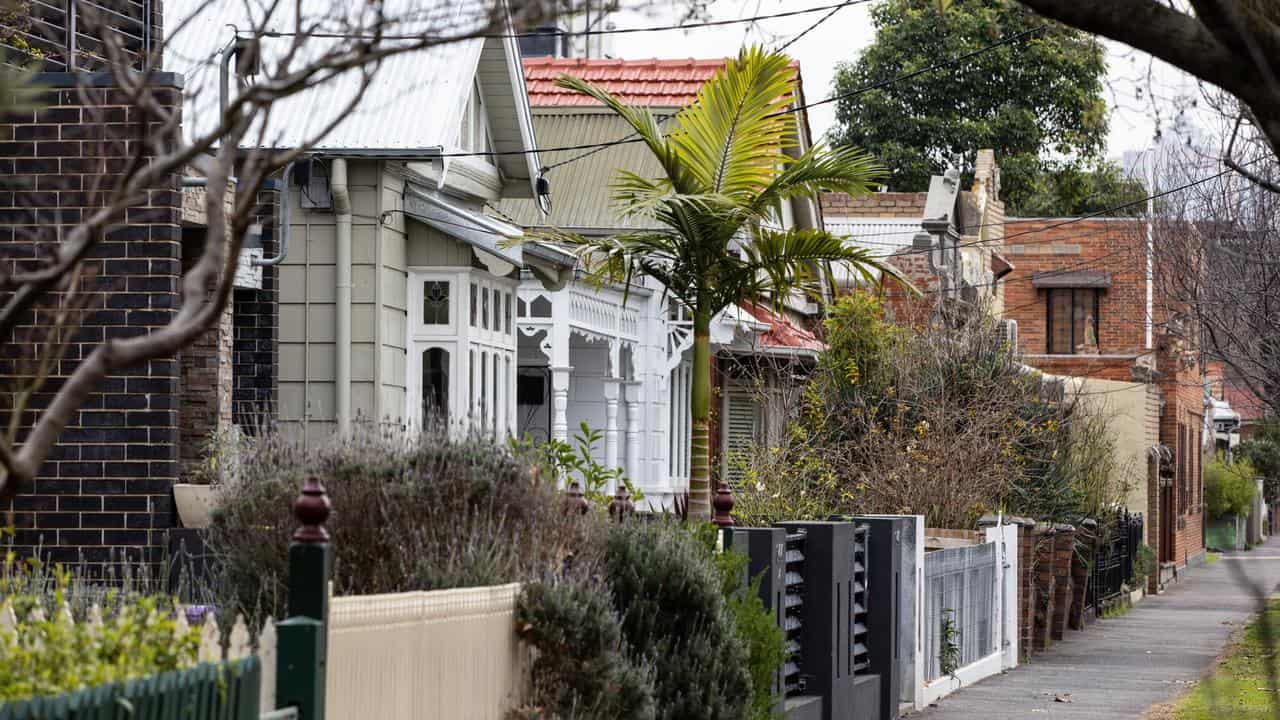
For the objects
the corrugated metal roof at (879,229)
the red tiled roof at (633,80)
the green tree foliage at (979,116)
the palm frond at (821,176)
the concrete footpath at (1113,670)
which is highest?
the green tree foliage at (979,116)

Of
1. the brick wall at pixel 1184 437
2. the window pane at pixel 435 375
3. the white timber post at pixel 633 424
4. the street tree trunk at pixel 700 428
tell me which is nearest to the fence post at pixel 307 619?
the street tree trunk at pixel 700 428

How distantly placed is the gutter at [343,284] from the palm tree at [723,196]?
3.29 m

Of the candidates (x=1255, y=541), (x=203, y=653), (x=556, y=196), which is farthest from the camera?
(x=1255, y=541)

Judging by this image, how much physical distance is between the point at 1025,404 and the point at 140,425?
41.9 feet

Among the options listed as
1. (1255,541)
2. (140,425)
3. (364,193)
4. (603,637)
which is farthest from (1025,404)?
(1255,541)

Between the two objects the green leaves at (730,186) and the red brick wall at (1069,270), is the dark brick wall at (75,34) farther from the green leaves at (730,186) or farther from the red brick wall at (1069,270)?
the red brick wall at (1069,270)

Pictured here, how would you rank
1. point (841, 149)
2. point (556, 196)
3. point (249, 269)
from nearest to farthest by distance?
1. point (841, 149)
2. point (249, 269)
3. point (556, 196)

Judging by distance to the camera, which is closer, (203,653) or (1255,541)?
(203,653)

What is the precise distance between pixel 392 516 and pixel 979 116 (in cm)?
5211

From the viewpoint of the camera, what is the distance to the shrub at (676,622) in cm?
851

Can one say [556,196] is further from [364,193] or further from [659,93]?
[364,193]

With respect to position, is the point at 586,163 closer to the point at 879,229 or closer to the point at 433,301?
the point at 433,301

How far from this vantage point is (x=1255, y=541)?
60000 millimetres

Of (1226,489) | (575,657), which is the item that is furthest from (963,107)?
(575,657)
